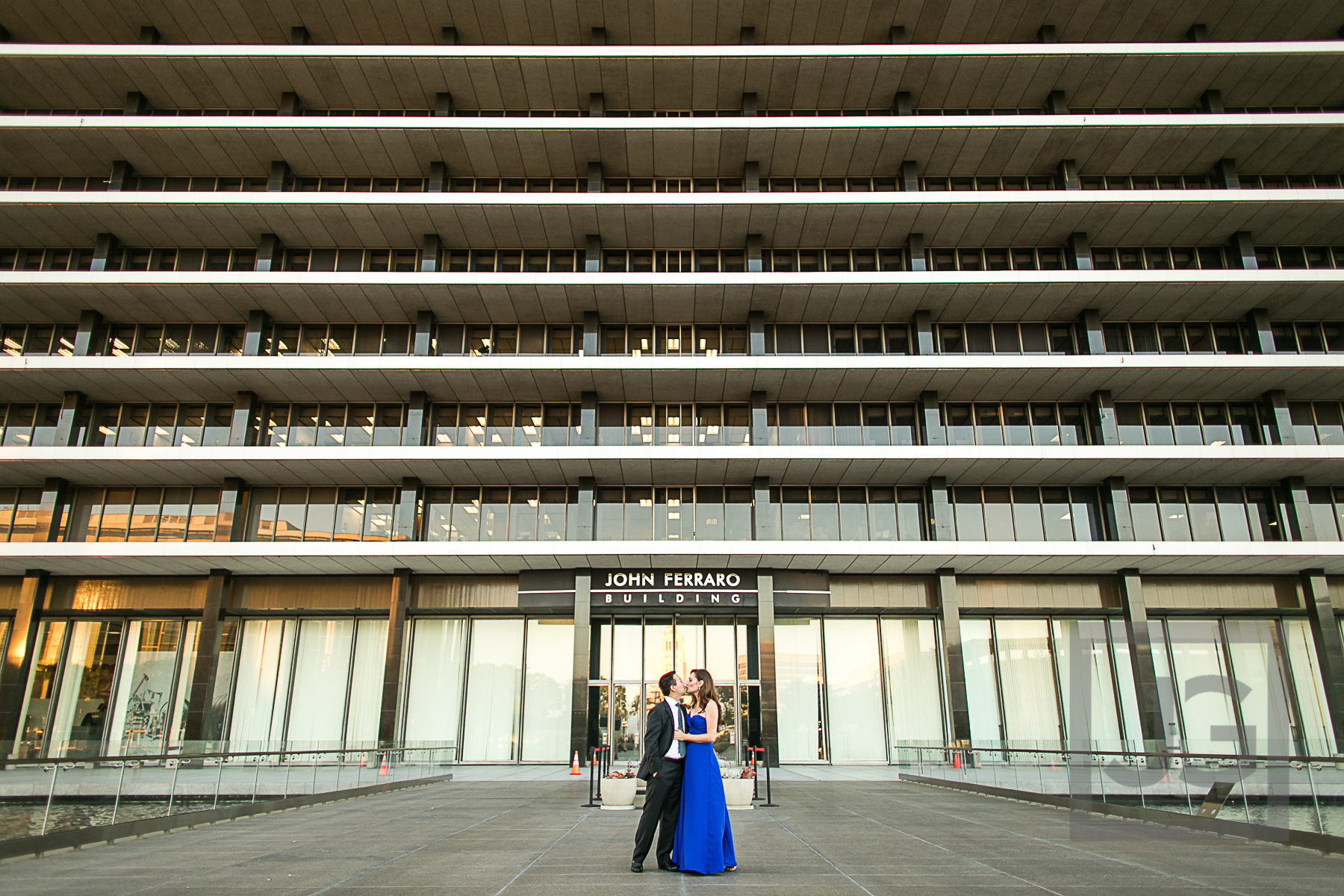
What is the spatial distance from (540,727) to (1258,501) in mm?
26666

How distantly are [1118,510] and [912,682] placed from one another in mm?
9220

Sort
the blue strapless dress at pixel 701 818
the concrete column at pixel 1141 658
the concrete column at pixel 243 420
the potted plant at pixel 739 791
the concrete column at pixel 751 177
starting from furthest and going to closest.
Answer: the concrete column at pixel 751 177 → the concrete column at pixel 243 420 → the concrete column at pixel 1141 658 → the potted plant at pixel 739 791 → the blue strapless dress at pixel 701 818

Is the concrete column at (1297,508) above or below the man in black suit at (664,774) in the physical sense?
above

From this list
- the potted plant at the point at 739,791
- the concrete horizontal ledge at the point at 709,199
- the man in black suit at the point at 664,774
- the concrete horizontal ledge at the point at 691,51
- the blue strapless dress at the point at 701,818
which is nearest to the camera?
the blue strapless dress at the point at 701,818

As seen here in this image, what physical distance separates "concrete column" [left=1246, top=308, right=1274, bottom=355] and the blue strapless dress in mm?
29008

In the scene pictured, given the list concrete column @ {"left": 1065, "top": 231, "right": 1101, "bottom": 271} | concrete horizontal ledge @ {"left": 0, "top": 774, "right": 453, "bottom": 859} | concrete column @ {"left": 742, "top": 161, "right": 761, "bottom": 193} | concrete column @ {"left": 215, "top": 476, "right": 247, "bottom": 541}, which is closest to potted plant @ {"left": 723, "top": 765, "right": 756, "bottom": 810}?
concrete horizontal ledge @ {"left": 0, "top": 774, "right": 453, "bottom": 859}

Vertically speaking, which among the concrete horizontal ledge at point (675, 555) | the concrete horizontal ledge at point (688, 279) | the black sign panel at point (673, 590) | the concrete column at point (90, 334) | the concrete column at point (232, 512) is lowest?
the black sign panel at point (673, 590)

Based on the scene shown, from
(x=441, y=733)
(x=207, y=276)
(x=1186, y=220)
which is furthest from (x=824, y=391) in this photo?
(x=207, y=276)

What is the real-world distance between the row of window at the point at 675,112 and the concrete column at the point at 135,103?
1.25ft

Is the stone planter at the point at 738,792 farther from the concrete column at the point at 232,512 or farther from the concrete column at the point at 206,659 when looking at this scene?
the concrete column at the point at 232,512

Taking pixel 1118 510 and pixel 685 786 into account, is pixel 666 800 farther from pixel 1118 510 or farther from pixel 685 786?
pixel 1118 510

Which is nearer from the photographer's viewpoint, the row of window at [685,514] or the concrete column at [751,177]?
the row of window at [685,514]

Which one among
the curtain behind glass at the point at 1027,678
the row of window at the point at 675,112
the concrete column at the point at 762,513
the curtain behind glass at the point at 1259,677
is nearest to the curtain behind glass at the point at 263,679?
the concrete column at the point at 762,513

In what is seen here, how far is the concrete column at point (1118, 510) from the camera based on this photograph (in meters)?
27.3
